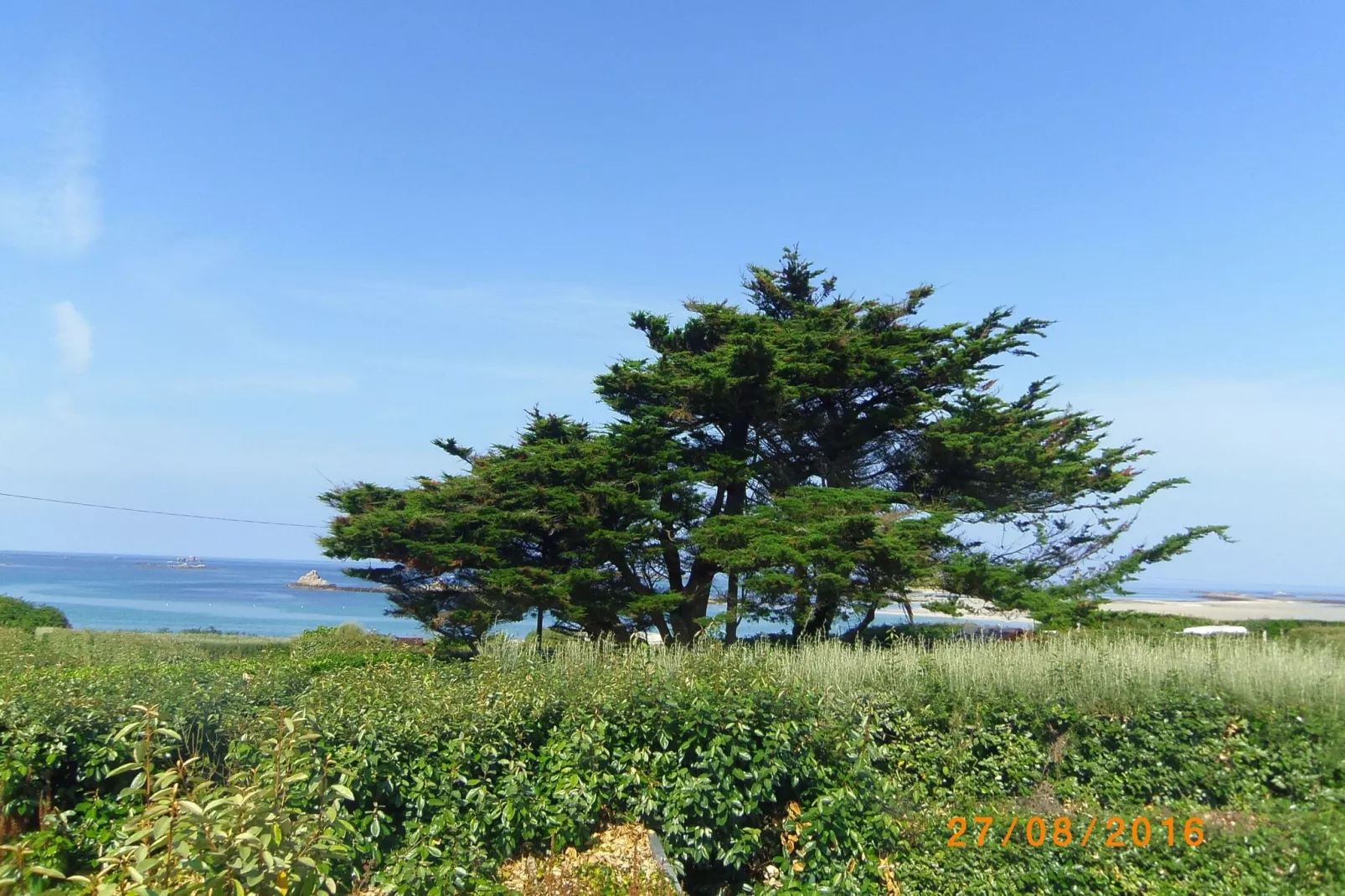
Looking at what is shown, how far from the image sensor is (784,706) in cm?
513

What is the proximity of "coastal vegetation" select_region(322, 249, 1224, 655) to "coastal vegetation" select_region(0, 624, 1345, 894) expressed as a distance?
14.6 ft

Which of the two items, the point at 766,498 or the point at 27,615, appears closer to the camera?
the point at 766,498

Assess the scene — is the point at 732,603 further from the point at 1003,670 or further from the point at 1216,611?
the point at 1216,611

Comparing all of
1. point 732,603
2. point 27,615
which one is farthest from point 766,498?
point 27,615

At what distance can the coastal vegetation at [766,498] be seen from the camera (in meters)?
11.2

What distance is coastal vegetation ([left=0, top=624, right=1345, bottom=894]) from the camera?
416 centimetres

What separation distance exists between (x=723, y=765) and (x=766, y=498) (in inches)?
356

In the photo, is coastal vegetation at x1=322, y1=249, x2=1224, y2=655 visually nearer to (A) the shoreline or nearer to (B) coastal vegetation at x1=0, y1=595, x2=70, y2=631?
(A) the shoreline

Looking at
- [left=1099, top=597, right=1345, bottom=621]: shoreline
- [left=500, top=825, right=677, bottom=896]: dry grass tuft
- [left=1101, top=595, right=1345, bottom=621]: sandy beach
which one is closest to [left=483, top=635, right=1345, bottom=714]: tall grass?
[left=500, top=825, right=677, bottom=896]: dry grass tuft

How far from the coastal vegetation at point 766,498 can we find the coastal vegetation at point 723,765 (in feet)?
14.6

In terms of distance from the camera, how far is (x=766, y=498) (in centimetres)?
1366

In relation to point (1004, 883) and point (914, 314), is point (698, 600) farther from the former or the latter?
point (1004, 883)
